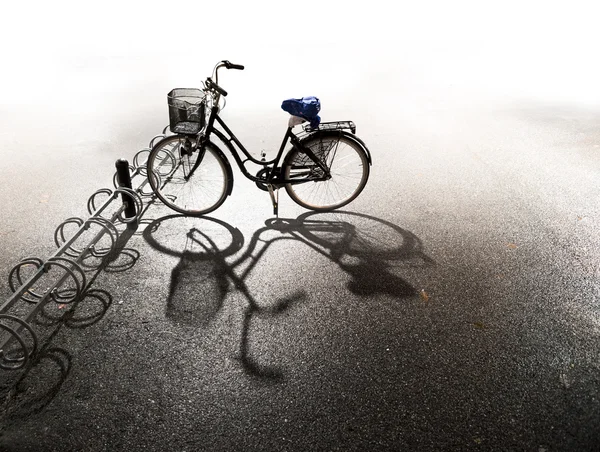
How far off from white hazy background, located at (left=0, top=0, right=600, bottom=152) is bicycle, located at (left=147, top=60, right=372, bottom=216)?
78.1 inches

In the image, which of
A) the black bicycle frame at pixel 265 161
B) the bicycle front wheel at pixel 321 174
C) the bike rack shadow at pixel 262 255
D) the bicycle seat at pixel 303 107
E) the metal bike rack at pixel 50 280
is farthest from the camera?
the bicycle front wheel at pixel 321 174

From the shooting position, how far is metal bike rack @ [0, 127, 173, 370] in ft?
10.6

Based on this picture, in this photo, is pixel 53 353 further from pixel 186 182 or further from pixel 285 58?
pixel 285 58

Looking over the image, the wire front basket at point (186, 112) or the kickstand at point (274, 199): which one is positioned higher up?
the wire front basket at point (186, 112)

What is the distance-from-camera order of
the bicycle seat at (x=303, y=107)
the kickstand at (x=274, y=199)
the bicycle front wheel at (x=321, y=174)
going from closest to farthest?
the bicycle seat at (x=303, y=107)
the bicycle front wheel at (x=321, y=174)
the kickstand at (x=274, y=199)

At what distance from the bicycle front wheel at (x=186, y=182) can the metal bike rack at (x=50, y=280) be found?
0.81 feet

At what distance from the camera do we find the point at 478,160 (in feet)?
22.0

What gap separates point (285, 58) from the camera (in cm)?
1279

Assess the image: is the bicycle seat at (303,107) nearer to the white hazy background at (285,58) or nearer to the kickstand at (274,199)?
the kickstand at (274,199)

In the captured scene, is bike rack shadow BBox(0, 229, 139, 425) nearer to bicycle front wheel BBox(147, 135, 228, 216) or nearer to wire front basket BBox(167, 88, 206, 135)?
bicycle front wheel BBox(147, 135, 228, 216)

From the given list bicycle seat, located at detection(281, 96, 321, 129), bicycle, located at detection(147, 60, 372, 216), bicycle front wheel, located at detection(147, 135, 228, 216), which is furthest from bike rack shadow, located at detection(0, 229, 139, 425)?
bicycle seat, located at detection(281, 96, 321, 129)

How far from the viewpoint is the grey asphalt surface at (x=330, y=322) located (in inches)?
115

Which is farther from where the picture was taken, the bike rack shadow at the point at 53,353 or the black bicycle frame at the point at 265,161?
the black bicycle frame at the point at 265,161

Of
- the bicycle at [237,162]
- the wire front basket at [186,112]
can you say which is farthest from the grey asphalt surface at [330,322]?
the wire front basket at [186,112]
